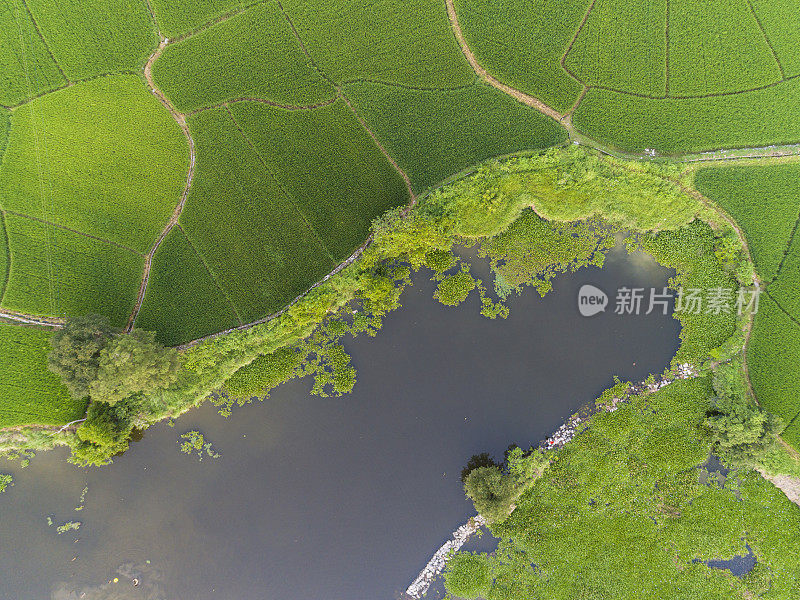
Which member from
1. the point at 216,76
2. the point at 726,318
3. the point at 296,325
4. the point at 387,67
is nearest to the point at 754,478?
the point at 726,318

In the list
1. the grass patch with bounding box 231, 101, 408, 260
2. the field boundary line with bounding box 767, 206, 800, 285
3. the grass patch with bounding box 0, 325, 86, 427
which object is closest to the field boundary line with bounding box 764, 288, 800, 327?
the field boundary line with bounding box 767, 206, 800, 285

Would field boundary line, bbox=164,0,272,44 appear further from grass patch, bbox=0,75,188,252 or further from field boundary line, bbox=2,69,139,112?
grass patch, bbox=0,75,188,252

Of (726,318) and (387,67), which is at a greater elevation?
(387,67)

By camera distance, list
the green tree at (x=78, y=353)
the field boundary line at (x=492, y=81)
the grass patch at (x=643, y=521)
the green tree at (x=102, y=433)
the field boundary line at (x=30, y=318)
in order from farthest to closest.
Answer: the field boundary line at (x=492, y=81) → the field boundary line at (x=30, y=318) → the grass patch at (x=643, y=521) → the green tree at (x=102, y=433) → the green tree at (x=78, y=353)

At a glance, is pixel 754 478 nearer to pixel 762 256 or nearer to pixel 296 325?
pixel 762 256

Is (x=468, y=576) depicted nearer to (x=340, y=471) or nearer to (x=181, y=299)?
(x=340, y=471)

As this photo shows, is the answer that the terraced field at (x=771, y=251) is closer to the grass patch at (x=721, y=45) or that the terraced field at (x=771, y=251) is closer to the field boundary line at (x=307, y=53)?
the grass patch at (x=721, y=45)

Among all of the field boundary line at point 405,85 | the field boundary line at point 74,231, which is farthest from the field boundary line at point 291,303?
the field boundary line at point 405,85
